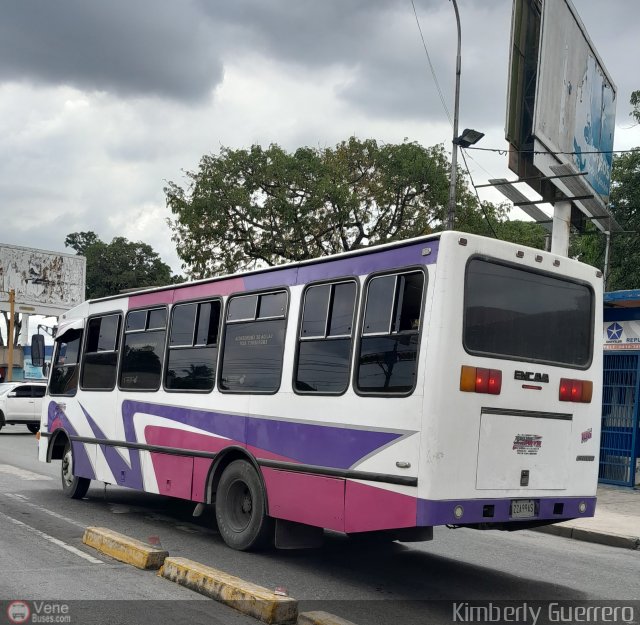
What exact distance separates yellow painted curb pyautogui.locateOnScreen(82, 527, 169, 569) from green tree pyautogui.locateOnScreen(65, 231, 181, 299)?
64772 millimetres

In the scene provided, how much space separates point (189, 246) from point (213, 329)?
23784mm

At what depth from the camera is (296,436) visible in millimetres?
8109

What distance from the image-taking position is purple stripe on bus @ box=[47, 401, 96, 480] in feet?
39.4

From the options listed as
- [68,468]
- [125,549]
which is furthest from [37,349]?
[125,549]

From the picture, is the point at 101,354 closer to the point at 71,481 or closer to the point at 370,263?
the point at 71,481

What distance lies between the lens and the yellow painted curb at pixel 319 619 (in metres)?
5.77

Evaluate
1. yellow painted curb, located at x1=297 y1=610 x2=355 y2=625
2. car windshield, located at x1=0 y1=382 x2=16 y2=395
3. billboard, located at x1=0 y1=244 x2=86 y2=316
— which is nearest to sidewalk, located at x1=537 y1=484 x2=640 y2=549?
yellow painted curb, located at x1=297 y1=610 x2=355 y2=625

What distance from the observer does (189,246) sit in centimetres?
3312

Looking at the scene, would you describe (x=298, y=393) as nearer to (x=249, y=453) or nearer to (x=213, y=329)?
(x=249, y=453)

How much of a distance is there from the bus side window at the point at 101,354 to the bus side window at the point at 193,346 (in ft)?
5.16

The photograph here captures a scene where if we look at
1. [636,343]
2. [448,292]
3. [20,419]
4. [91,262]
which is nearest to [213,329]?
[448,292]

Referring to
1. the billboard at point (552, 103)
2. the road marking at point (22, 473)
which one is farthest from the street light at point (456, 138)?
the road marking at point (22, 473)

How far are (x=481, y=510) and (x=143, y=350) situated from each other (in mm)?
5484

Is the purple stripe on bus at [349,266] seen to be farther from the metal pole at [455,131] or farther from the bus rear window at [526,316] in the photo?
the metal pole at [455,131]
